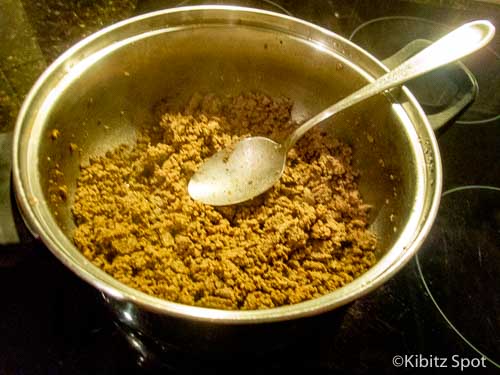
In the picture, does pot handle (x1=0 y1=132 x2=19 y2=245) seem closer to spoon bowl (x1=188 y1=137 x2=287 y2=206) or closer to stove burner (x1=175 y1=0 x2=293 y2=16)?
spoon bowl (x1=188 y1=137 x2=287 y2=206)

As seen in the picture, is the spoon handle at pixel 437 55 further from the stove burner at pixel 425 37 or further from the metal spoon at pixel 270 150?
the stove burner at pixel 425 37

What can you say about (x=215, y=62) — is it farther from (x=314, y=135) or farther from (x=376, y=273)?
(x=376, y=273)

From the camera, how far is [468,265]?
3.20 feet

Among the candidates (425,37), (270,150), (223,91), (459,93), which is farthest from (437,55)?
(425,37)

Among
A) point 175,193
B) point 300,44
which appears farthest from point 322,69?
point 175,193

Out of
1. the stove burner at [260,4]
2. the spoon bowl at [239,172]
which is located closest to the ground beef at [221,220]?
the spoon bowl at [239,172]

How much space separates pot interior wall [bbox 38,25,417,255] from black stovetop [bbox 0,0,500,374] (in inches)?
5.1

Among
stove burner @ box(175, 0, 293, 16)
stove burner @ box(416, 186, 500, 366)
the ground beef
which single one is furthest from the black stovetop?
stove burner @ box(175, 0, 293, 16)

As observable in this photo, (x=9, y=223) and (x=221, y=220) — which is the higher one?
(x=221, y=220)

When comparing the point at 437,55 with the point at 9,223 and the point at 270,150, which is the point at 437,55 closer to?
the point at 270,150

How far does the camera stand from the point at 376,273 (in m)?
0.64

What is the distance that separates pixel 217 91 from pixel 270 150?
0.69 ft

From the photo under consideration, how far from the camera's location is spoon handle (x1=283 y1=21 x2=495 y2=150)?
0.78 meters

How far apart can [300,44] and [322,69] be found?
7 cm
